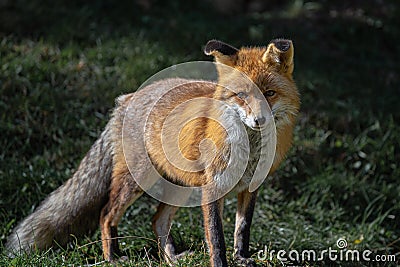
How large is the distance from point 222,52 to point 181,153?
786 mm

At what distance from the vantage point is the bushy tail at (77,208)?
15.4ft

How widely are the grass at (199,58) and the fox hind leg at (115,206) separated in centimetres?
15

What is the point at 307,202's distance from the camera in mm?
5930

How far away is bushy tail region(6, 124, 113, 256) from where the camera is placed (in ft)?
15.4

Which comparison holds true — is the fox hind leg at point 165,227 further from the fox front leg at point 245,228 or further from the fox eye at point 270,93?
A: the fox eye at point 270,93

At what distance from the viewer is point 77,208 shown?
15.6ft

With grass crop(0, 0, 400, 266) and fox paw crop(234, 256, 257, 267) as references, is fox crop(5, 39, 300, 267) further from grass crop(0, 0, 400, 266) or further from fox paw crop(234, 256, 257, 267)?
grass crop(0, 0, 400, 266)

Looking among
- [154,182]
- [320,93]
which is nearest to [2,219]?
[154,182]

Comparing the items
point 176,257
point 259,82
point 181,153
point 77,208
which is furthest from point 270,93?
point 77,208

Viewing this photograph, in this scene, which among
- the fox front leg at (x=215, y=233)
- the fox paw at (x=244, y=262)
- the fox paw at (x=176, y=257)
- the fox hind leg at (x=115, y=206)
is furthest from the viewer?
the fox hind leg at (x=115, y=206)

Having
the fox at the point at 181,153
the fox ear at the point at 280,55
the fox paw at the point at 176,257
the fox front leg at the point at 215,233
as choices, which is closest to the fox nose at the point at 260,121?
the fox at the point at 181,153

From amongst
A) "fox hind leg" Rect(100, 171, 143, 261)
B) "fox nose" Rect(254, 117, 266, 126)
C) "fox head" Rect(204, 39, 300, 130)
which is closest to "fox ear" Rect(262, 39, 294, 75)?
"fox head" Rect(204, 39, 300, 130)

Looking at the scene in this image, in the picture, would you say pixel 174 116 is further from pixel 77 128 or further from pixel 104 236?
pixel 77 128

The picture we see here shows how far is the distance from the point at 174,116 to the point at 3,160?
7.17ft
